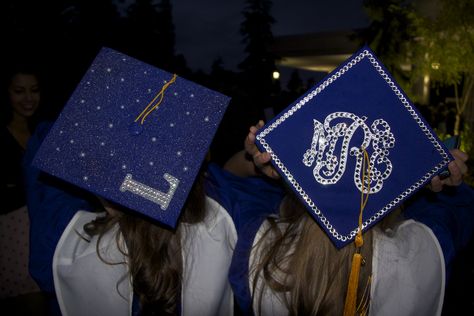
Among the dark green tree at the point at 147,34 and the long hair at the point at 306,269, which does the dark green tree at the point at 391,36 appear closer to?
the dark green tree at the point at 147,34

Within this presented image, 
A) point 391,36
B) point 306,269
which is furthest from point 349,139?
point 391,36

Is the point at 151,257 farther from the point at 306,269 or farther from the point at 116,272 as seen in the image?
the point at 306,269

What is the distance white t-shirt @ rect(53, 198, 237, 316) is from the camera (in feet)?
4.30

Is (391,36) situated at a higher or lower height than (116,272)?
higher

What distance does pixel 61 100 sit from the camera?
26.9 ft

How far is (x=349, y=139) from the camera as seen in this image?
1259mm

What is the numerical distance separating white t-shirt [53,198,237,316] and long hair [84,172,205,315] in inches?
1.1

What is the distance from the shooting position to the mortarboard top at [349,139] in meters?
1.26

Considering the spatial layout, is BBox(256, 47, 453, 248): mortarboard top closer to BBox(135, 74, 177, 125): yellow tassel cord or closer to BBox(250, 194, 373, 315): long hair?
BBox(250, 194, 373, 315): long hair

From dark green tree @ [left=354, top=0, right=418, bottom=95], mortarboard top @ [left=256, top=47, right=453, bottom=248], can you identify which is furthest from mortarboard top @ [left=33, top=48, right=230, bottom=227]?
dark green tree @ [left=354, top=0, right=418, bottom=95]

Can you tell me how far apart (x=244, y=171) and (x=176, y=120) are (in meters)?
0.67

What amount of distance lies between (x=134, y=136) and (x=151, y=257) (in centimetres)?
43

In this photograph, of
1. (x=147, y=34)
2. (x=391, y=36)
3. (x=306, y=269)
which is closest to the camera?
(x=306, y=269)

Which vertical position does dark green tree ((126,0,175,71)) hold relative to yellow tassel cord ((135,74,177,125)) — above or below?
above
